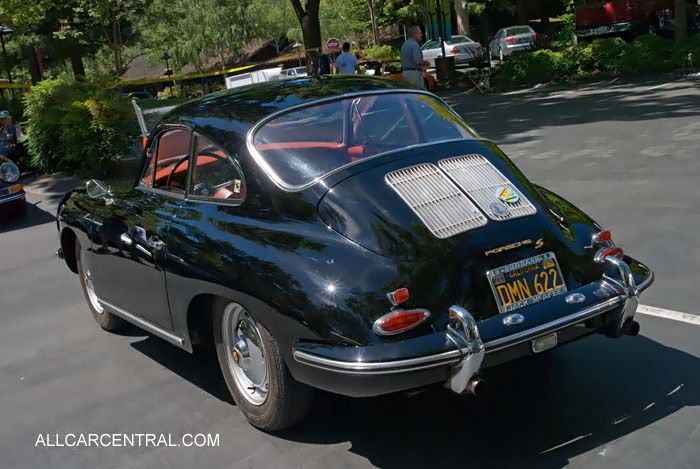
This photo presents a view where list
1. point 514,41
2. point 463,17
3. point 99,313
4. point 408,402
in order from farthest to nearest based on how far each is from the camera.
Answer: point 463,17, point 514,41, point 99,313, point 408,402

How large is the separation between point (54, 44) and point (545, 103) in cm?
2959

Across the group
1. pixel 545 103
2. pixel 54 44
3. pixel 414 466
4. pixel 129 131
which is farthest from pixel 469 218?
pixel 54 44


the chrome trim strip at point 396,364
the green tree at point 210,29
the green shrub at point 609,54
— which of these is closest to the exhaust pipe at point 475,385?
the chrome trim strip at point 396,364

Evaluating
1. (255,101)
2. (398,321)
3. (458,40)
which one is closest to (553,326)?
(398,321)

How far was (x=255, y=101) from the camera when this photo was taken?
190 inches

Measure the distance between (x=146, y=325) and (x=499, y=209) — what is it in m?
2.35

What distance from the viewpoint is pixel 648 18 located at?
1038 inches

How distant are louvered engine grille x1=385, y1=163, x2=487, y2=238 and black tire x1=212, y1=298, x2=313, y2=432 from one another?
97 centimetres

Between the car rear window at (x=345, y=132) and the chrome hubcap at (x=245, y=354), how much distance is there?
76 centimetres

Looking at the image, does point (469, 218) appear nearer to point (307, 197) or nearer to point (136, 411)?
point (307, 197)

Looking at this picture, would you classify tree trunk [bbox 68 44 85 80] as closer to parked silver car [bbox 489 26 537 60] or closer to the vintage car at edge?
parked silver car [bbox 489 26 537 60]

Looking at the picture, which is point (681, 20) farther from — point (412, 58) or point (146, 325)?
point (146, 325)

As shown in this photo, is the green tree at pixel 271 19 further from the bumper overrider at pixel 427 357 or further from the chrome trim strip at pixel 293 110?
the bumper overrider at pixel 427 357

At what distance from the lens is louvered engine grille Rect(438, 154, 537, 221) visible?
4133 mm
